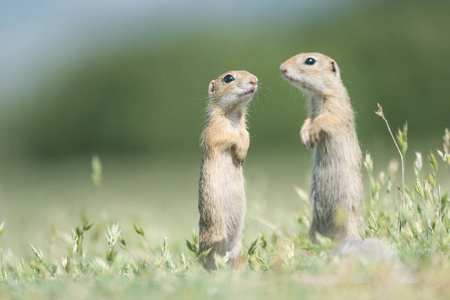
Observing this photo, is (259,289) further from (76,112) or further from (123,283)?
(76,112)

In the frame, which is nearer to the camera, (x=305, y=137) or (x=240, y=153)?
(x=305, y=137)

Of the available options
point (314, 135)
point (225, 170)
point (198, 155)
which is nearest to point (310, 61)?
point (314, 135)

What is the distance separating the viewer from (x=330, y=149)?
14.5 ft

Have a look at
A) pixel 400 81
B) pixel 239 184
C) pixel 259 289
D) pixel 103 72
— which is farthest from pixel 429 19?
pixel 259 289

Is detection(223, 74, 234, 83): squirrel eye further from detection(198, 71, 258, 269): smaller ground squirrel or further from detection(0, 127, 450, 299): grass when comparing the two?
detection(0, 127, 450, 299): grass

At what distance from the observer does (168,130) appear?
18062 millimetres

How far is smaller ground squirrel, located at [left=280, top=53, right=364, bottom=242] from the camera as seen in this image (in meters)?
4.32

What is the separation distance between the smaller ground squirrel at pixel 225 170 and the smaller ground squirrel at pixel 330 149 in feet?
1.48

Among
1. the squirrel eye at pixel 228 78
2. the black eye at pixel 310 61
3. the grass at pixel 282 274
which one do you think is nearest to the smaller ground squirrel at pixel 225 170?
the squirrel eye at pixel 228 78

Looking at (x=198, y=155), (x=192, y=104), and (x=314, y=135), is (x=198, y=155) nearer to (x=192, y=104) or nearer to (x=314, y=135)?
(x=192, y=104)

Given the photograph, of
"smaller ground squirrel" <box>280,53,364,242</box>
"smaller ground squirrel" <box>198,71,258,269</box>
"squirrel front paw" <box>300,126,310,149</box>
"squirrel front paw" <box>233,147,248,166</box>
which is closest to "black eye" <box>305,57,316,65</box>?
"smaller ground squirrel" <box>280,53,364,242</box>

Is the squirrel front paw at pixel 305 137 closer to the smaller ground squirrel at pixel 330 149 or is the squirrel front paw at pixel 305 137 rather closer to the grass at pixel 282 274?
the smaller ground squirrel at pixel 330 149

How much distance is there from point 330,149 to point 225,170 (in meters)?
0.80

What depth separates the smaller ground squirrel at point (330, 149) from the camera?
4.32 metres
